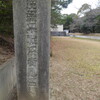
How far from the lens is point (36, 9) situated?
6.97ft

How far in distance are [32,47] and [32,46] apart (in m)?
0.02

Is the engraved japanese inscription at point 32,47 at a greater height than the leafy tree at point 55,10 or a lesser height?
lesser

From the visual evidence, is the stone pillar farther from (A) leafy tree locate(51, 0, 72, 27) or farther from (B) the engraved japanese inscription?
(A) leafy tree locate(51, 0, 72, 27)

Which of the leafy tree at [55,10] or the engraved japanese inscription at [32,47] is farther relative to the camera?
the leafy tree at [55,10]

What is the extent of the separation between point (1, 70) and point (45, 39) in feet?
3.38

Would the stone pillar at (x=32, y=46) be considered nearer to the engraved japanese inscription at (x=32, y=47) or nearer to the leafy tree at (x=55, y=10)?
the engraved japanese inscription at (x=32, y=47)

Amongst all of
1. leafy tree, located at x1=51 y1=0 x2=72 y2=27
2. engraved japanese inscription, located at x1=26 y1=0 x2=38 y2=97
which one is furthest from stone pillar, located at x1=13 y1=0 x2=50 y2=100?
leafy tree, located at x1=51 y1=0 x2=72 y2=27

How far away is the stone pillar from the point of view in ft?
6.98

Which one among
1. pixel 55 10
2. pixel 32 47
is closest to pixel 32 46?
pixel 32 47

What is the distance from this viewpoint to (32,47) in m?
2.23

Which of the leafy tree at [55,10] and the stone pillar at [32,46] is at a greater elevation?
the leafy tree at [55,10]

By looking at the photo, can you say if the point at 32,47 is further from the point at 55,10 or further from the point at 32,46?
the point at 55,10

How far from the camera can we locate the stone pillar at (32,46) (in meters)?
2.13

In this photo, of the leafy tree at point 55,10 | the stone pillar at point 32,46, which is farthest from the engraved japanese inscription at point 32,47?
the leafy tree at point 55,10
